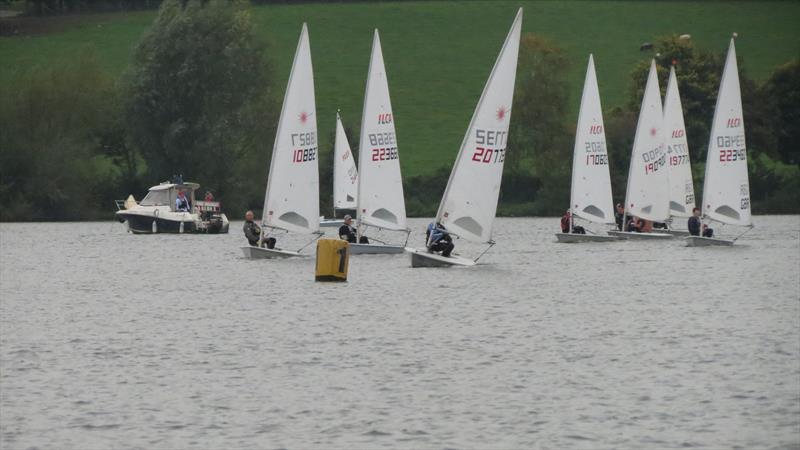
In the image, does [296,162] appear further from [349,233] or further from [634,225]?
[634,225]

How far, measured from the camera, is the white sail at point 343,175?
78688 millimetres

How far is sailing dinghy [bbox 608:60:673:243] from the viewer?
70188 millimetres

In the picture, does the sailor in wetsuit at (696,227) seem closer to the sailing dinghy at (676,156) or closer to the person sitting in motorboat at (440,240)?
the sailing dinghy at (676,156)

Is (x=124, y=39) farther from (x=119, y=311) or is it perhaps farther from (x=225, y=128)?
(x=119, y=311)

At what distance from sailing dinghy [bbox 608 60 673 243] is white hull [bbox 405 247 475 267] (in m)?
22.9

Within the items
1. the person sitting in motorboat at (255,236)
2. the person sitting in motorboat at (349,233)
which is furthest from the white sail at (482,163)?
the person sitting in motorboat at (255,236)

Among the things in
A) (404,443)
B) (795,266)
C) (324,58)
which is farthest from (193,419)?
(324,58)

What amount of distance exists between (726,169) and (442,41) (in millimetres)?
76499

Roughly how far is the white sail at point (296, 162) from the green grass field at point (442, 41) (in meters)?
63.6

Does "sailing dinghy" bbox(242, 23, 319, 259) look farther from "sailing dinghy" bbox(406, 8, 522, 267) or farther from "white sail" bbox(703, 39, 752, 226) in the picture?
"white sail" bbox(703, 39, 752, 226)

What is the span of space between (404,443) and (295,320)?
14913 mm

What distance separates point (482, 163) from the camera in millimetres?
47594

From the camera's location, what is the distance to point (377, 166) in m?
54.6

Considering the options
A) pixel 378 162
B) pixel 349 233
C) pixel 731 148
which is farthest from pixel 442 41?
→ pixel 349 233
